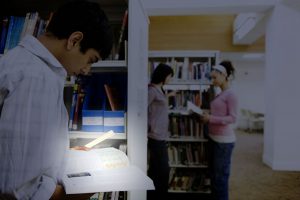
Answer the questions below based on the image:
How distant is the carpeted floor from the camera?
376 cm

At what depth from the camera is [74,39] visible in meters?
0.92

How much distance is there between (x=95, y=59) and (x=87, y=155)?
0.43 m

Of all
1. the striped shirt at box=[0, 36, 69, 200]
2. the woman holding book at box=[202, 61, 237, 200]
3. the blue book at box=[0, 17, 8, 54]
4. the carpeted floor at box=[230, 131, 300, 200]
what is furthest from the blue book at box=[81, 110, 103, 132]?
the carpeted floor at box=[230, 131, 300, 200]

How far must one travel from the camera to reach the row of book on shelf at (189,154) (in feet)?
12.0

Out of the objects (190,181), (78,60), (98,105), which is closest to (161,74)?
(190,181)

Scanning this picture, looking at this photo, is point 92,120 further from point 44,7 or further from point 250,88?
point 250,88

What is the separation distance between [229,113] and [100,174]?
1.95 metres

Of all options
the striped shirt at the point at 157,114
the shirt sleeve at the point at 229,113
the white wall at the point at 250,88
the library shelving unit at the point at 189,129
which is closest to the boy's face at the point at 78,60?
the shirt sleeve at the point at 229,113

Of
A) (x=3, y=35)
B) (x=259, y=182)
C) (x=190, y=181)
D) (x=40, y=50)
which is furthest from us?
(x=259, y=182)

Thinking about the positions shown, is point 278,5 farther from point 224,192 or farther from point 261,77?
point 261,77

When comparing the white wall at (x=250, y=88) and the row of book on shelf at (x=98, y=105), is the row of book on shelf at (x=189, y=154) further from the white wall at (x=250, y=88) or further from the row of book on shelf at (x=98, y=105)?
the white wall at (x=250, y=88)

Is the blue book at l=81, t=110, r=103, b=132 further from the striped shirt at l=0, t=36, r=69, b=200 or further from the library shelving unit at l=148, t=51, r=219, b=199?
the library shelving unit at l=148, t=51, r=219, b=199

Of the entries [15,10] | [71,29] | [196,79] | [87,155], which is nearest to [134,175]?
[87,155]

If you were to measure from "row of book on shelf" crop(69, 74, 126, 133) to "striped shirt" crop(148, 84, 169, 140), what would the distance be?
1.33m
